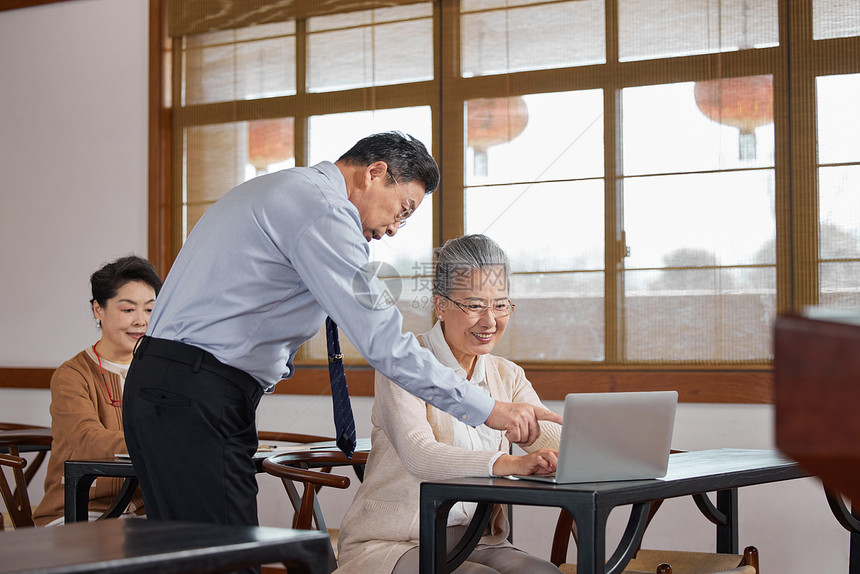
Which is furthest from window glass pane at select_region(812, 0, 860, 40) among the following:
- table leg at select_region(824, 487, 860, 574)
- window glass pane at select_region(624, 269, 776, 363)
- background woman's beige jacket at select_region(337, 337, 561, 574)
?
background woman's beige jacket at select_region(337, 337, 561, 574)

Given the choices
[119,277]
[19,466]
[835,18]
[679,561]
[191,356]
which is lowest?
[679,561]

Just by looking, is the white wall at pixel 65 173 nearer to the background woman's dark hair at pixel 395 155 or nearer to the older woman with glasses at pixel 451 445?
the older woman with glasses at pixel 451 445

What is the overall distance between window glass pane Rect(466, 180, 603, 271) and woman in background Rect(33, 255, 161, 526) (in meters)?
1.44

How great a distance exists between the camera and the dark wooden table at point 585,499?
1345 mm

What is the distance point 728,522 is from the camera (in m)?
2.32

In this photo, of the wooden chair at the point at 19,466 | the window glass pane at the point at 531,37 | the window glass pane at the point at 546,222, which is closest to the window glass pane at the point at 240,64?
the window glass pane at the point at 531,37

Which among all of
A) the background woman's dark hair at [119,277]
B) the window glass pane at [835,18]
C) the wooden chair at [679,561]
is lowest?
the wooden chair at [679,561]

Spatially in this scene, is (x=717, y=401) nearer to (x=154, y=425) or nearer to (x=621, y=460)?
(x=621, y=460)

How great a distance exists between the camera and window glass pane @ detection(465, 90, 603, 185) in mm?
3584

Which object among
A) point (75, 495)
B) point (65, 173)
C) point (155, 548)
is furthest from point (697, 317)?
point (65, 173)

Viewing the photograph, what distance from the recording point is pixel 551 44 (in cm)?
364

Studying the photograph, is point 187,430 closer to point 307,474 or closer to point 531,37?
point 307,474

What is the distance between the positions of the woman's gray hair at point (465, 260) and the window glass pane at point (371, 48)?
1.89m

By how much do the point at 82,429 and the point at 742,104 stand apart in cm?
254
